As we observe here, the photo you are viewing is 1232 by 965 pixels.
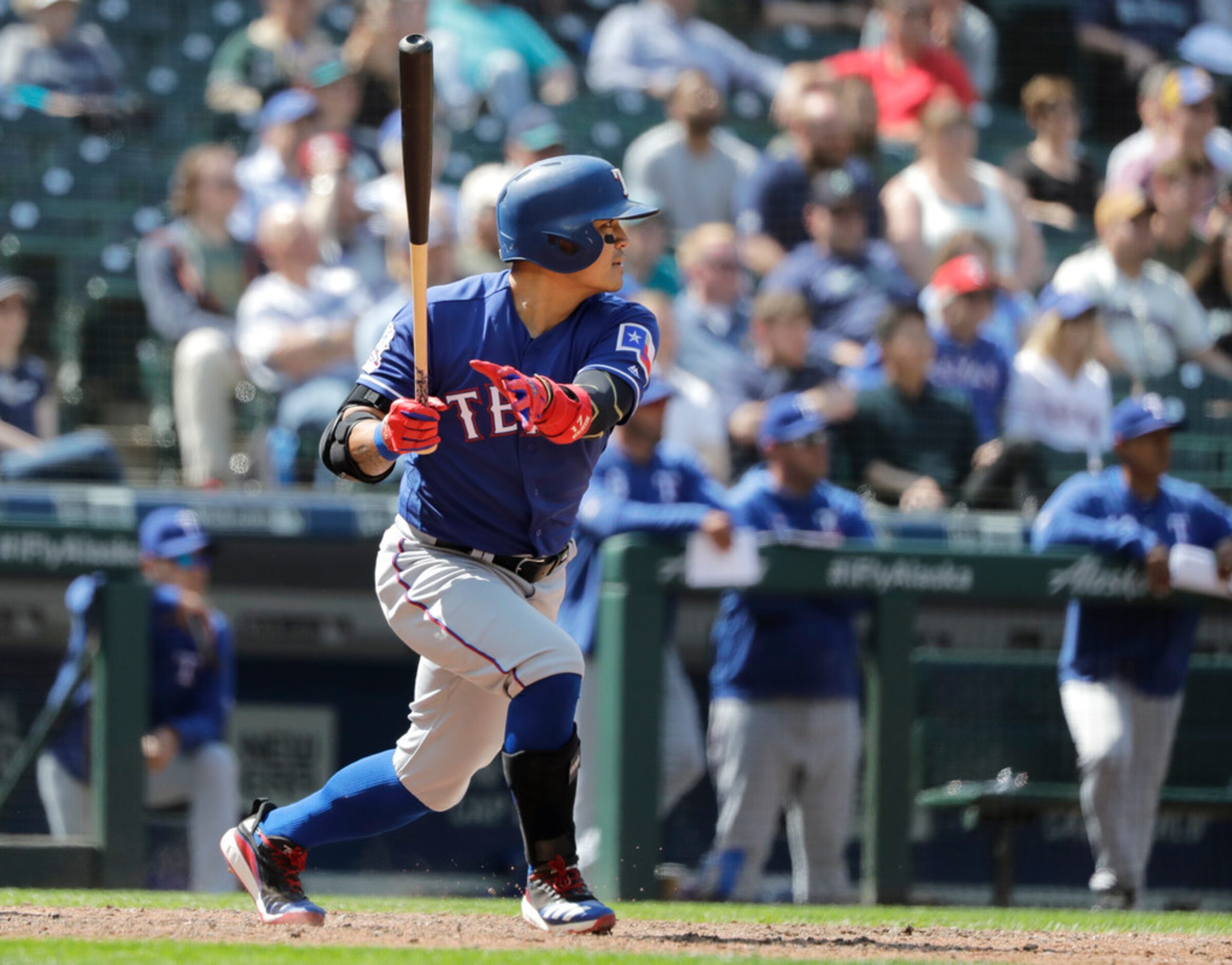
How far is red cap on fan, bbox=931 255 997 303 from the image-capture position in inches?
285

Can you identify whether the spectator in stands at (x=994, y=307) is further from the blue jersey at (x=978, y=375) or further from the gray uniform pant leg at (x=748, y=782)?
the gray uniform pant leg at (x=748, y=782)

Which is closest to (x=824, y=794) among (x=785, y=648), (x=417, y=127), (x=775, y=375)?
(x=785, y=648)

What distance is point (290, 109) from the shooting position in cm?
818

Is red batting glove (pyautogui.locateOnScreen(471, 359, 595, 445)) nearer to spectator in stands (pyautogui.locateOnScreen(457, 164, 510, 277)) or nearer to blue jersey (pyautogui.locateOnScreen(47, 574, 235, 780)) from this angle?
blue jersey (pyautogui.locateOnScreen(47, 574, 235, 780))

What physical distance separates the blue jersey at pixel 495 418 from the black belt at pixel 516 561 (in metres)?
0.01

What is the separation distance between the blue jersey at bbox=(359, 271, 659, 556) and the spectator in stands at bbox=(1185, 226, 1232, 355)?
5.37 m

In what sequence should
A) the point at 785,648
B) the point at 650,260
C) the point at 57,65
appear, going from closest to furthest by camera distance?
the point at 785,648 < the point at 650,260 < the point at 57,65

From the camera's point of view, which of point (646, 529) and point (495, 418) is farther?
point (646, 529)

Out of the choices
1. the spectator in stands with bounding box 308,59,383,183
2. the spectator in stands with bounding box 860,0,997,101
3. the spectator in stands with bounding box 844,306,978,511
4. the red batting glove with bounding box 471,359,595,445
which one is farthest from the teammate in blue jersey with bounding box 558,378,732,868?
the spectator in stands with bounding box 860,0,997,101

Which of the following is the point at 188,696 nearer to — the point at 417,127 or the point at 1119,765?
the point at 1119,765

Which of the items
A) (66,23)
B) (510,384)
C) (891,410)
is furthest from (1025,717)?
(66,23)

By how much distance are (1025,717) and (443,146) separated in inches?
156

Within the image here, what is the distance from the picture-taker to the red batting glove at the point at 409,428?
3221mm

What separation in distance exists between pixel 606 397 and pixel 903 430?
12.0ft
